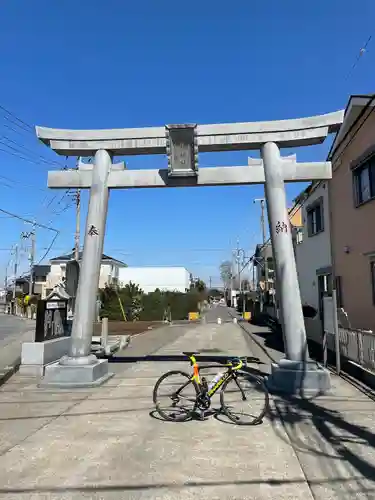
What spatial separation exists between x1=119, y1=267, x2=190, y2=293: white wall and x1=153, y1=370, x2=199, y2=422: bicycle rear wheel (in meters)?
56.9

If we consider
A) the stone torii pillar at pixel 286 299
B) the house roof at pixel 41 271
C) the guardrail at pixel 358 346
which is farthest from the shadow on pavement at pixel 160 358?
the house roof at pixel 41 271

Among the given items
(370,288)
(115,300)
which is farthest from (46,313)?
(115,300)

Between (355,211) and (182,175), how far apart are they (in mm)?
6398

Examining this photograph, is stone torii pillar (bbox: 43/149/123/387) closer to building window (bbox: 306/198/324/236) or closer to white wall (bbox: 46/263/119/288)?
building window (bbox: 306/198/324/236)

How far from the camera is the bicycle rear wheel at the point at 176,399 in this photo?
20.2 ft

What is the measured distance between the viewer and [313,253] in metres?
18.1

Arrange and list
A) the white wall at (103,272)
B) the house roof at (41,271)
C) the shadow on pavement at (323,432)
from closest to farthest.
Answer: the shadow on pavement at (323,432)
the white wall at (103,272)
the house roof at (41,271)

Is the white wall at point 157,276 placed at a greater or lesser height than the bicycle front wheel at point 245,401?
greater

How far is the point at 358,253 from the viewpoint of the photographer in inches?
495

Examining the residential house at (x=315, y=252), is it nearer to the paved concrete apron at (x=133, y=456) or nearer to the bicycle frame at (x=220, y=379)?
the bicycle frame at (x=220, y=379)

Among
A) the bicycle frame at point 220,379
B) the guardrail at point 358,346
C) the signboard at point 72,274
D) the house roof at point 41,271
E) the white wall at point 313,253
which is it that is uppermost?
the house roof at point 41,271

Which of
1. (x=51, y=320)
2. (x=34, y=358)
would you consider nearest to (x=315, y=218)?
(x=51, y=320)

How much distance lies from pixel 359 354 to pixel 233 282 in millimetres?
91168

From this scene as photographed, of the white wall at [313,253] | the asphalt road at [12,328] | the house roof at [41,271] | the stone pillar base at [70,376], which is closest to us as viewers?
Result: the stone pillar base at [70,376]
